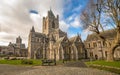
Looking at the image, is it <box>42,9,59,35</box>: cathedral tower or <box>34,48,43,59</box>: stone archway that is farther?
<box>42,9,59,35</box>: cathedral tower

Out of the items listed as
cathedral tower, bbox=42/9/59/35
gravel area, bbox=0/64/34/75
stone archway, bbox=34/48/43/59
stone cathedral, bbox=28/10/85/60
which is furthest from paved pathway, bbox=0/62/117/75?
cathedral tower, bbox=42/9/59/35

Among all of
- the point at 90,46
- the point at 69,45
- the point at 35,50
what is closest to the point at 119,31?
the point at 69,45

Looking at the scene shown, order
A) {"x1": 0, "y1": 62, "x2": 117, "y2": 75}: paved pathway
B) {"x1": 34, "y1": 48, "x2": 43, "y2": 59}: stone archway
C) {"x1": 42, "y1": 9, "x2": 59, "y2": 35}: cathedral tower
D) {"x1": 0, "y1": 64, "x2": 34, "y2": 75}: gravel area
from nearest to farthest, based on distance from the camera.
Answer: {"x1": 0, "y1": 62, "x2": 117, "y2": 75}: paved pathway < {"x1": 0, "y1": 64, "x2": 34, "y2": 75}: gravel area < {"x1": 34, "y1": 48, "x2": 43, "y2": 59}: stone archway < {"x1": 42, "y1": 9, "x2": 59, "y2": 35}: cathedral tower

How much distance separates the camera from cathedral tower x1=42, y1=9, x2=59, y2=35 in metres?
103

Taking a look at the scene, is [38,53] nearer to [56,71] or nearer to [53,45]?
[53,45]

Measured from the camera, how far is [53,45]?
67438 mm

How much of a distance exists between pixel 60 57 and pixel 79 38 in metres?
14.4

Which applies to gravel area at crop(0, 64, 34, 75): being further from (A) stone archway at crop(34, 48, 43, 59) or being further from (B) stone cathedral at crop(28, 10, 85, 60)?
(A) stone archway at crop(34, 48, 43, 59)

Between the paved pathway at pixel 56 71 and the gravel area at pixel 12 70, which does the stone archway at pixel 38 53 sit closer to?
the gravel area at pixel 12 70

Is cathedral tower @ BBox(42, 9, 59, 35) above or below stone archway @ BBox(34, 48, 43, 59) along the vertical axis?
above

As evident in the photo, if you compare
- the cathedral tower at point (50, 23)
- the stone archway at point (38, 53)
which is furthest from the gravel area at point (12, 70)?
the cathedral tower at point (50, 23)

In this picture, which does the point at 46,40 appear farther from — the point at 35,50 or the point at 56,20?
the point at 56,20

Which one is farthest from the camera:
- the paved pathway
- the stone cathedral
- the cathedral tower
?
the cathedral tower

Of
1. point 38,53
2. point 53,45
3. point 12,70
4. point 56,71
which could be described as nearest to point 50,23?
point 38,53
